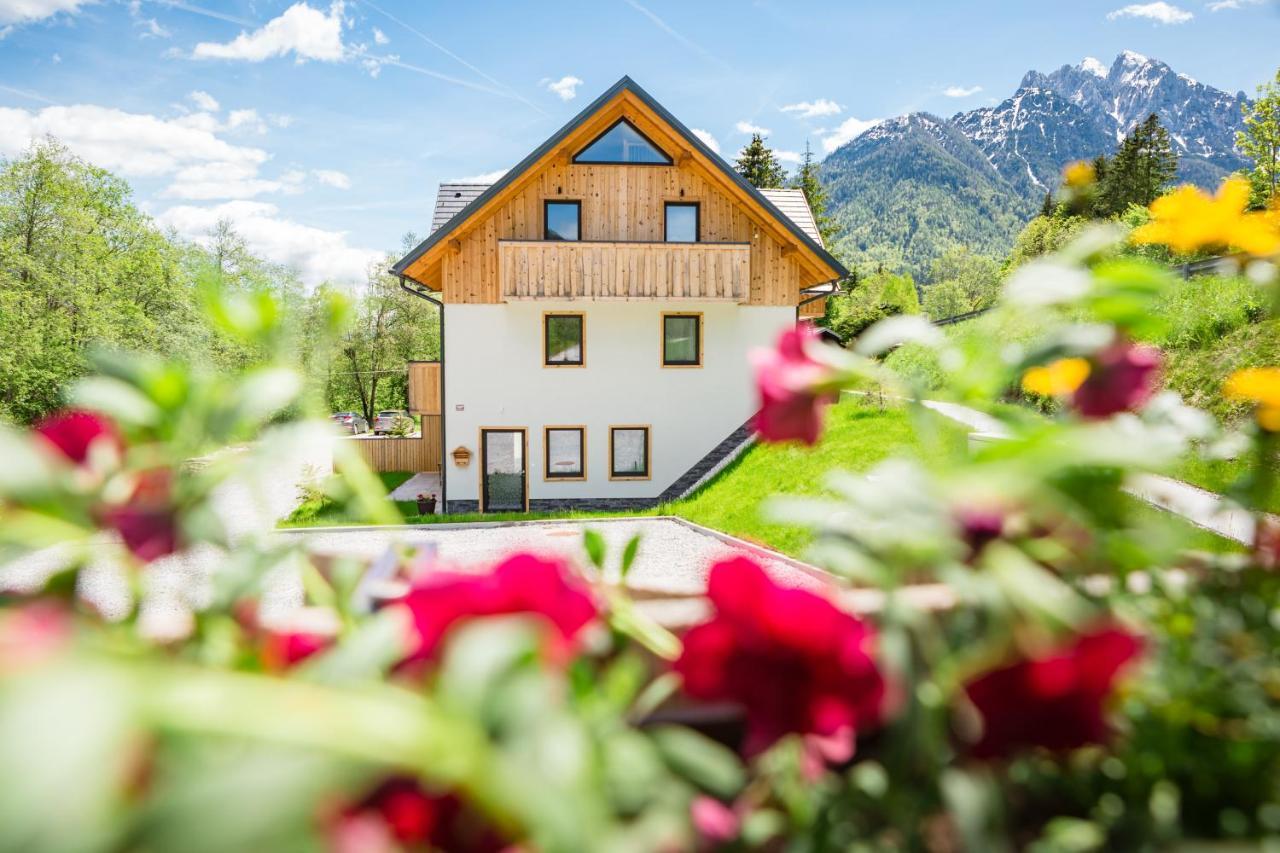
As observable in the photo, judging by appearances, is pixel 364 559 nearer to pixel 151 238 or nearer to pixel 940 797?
pixel 940 797

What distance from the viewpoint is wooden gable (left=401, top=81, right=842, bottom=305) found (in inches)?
597

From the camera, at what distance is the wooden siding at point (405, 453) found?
2633 cm

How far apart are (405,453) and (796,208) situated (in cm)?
1643

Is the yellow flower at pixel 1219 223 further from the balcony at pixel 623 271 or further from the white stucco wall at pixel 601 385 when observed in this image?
the white stucco wall at pixel 601 385

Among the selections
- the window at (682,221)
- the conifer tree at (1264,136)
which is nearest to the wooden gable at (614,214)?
the window at (682,221)

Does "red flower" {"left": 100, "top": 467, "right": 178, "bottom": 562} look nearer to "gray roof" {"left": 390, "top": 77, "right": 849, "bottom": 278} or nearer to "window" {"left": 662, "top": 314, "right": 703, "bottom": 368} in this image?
"gray roof" {"left": 390, "top": 77, "right": 849, "bottom": 278}

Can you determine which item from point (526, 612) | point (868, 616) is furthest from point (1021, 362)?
point (526, 612)

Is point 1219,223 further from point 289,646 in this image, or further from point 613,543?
point 613,543

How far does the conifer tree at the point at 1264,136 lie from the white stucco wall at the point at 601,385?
68.2 ft

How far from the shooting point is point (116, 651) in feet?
1.42

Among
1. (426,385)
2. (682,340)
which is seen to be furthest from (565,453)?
(426,385)

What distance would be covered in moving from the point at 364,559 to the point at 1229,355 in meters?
12.8

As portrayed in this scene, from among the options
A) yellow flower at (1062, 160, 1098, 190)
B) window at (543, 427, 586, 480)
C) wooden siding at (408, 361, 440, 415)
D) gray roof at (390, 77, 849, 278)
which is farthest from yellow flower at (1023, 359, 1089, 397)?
wooden siding at (408, 361, 440, 415)

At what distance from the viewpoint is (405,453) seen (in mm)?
26656
